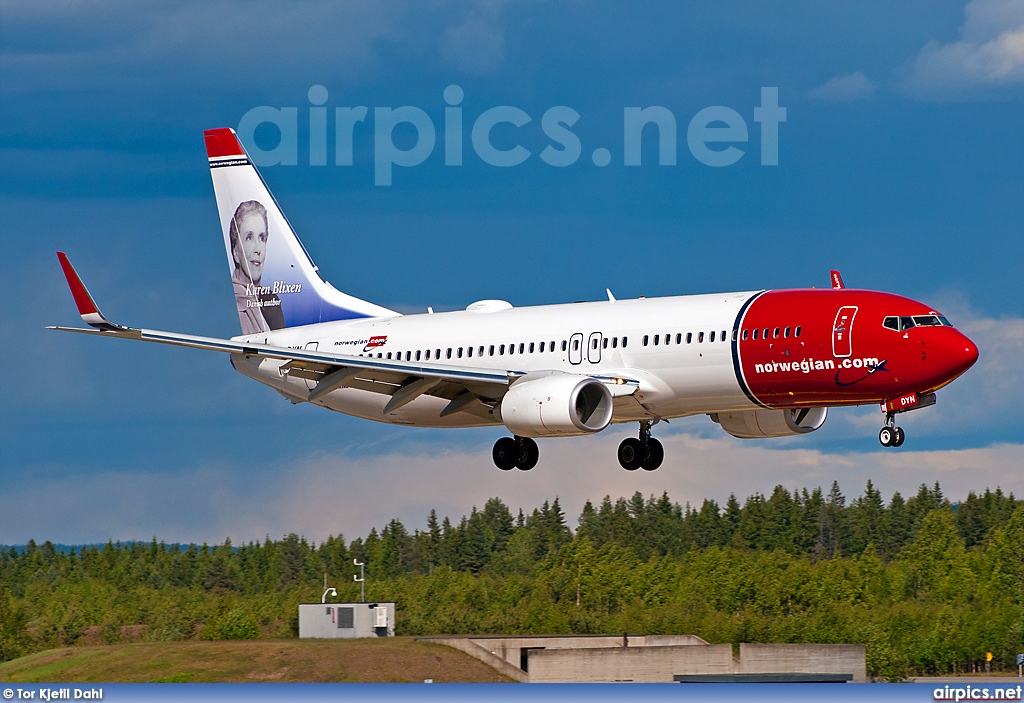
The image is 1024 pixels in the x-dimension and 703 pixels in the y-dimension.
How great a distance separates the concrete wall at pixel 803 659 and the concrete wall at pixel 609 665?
235 inches

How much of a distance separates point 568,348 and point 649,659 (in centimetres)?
4071

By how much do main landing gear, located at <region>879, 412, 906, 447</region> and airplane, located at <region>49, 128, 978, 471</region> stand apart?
0.04m

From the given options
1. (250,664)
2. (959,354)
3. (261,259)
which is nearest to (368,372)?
(261,259)

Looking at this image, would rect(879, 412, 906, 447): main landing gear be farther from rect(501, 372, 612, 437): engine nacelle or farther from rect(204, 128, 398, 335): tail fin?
rect(204, 128, 398, 335): tail fin

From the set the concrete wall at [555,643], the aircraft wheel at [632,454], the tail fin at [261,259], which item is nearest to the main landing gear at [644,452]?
the aircraft wheel at [632,454]

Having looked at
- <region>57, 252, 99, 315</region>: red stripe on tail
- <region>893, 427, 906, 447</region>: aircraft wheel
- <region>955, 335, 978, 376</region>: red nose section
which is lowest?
<region>893, 427, 906, 447</region>: aircraft wheel

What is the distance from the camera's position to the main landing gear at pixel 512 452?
52656 millimetres

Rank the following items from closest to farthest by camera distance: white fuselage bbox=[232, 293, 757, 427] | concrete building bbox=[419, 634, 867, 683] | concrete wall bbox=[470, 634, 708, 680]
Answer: white fuselage bbox=[232, 293, 757, 427], concrete building bbox=[419, 634, 867, 683], concrete wall bbox=[470, 634, 708, 680]

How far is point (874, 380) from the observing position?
44125 millimetres

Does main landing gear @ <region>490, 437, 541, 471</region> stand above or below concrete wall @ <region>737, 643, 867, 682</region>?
above

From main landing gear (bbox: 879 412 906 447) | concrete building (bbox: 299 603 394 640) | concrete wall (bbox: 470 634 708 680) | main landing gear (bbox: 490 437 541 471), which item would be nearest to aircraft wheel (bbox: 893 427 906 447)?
main landing gear (bbox: 879 412 906 447)

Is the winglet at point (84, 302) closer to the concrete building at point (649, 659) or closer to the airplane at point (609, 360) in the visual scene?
the airplane at point (609, 360)

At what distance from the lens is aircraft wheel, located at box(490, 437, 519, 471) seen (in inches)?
2073

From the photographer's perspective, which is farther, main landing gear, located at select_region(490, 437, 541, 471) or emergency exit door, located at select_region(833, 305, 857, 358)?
main landing gear, located at select_region(490, 437, 541, 471)
